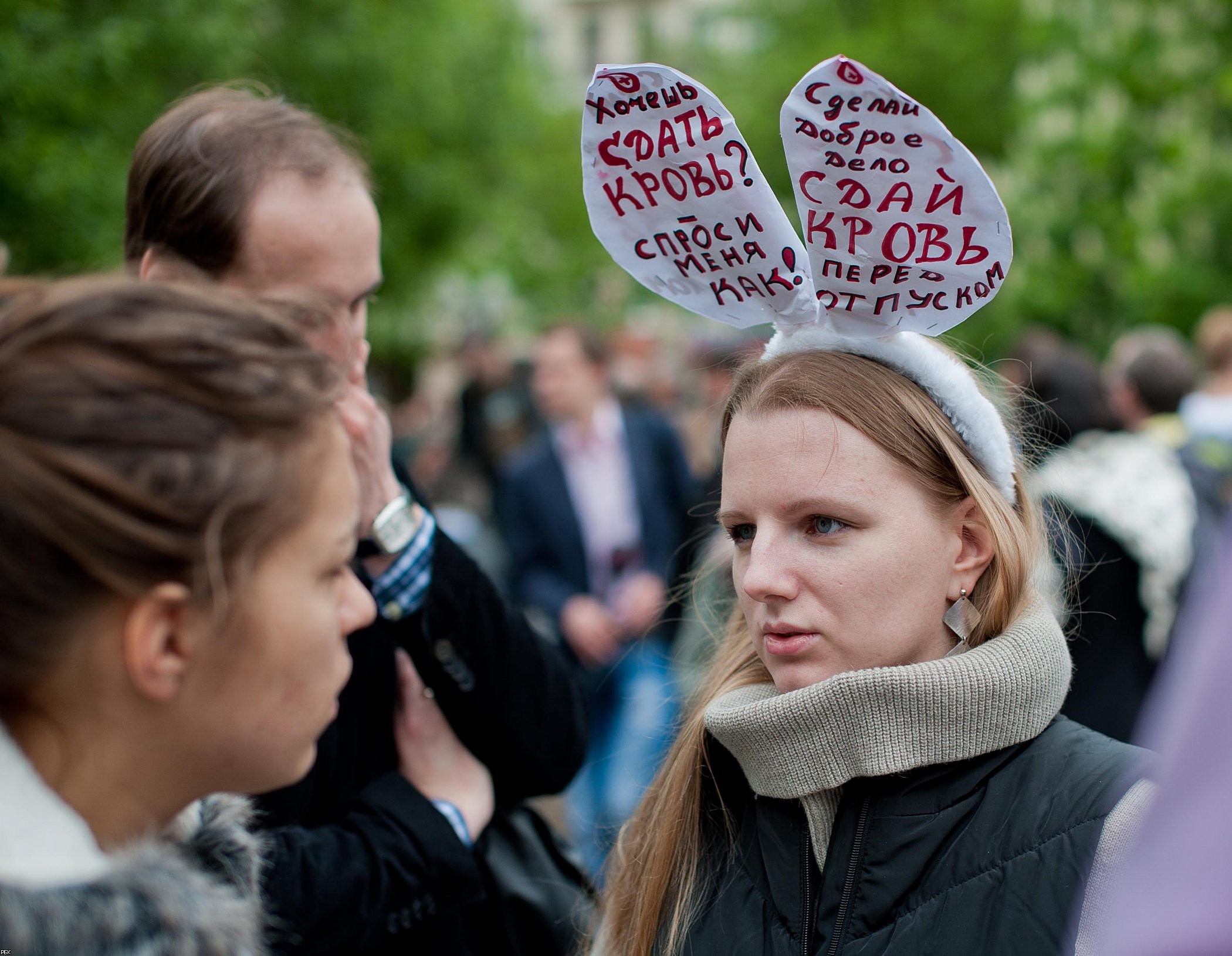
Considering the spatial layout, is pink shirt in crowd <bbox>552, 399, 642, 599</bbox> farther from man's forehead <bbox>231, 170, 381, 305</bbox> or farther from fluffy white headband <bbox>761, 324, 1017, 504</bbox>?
fluffy white headband <bbox>761, 324, 1017, 504</bbox>

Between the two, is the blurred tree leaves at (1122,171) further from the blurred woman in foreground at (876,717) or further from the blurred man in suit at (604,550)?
the blurred woman in foreground at (876,717)

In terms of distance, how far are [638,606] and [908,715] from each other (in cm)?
384

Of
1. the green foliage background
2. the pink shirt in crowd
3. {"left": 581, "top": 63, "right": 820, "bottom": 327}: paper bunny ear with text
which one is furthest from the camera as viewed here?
the pink shirt in crowd

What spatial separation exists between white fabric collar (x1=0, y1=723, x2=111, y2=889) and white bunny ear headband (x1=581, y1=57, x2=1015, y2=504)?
4.03 feet

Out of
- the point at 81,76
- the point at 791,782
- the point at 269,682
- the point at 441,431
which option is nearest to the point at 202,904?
the point at 269,682

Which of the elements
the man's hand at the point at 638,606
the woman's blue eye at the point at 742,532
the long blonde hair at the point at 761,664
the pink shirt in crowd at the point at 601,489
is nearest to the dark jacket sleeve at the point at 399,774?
the long blonde hair at the point at 761,664

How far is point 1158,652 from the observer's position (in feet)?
14.0

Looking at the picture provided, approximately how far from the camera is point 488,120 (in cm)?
1538

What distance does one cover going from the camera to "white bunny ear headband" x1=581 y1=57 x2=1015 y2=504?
5.86 feet

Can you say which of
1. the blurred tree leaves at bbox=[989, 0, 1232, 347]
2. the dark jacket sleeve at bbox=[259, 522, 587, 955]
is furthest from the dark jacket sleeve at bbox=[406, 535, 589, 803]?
the blurred tree leaves at bbox=[989, 0, 1232, 347]

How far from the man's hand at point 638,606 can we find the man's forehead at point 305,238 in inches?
134

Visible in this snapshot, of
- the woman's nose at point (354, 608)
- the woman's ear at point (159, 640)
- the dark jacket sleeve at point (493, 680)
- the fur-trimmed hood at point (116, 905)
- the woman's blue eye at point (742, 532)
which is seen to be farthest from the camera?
the dark jacket sleeve at point (493, 680)

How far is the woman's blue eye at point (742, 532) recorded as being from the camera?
6.56ft

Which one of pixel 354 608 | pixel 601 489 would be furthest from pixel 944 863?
pixel 601 489
